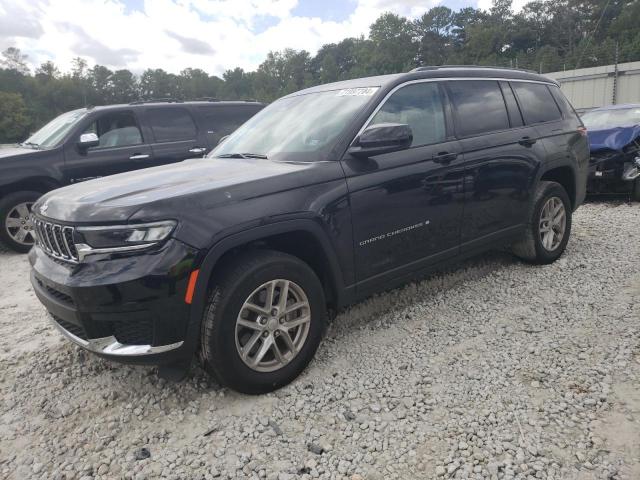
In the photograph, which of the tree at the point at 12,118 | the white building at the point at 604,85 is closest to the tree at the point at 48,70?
the tree at the point at 12,118

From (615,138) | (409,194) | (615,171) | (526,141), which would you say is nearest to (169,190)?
(409,194)

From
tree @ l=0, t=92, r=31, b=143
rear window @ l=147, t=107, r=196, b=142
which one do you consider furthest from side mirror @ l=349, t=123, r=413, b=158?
tree @ l=0, t=92, r=31, b=143

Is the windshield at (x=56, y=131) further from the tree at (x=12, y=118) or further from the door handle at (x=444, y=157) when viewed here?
the tree at (x=12, y=118)

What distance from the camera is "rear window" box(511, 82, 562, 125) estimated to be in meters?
4.45

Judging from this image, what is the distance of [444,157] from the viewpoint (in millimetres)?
3566

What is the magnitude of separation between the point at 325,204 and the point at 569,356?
1847 mm

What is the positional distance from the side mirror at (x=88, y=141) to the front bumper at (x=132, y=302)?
4.46 metres

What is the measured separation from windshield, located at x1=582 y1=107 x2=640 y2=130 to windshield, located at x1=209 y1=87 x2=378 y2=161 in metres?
6.45

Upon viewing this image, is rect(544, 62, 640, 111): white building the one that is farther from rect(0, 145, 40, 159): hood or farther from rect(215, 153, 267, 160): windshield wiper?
rect(215, 153, 267, 160): windshield wiper

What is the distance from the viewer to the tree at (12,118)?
5153 centimetres

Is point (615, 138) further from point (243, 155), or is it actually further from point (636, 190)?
point (243, 155)

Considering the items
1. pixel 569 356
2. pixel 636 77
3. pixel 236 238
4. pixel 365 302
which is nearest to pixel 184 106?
pixel 365 302

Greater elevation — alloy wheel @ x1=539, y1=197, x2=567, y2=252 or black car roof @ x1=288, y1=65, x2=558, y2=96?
black car roof @ x1=288, y1=65, x2=558, y2=96

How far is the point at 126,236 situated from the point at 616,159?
7.67 m
